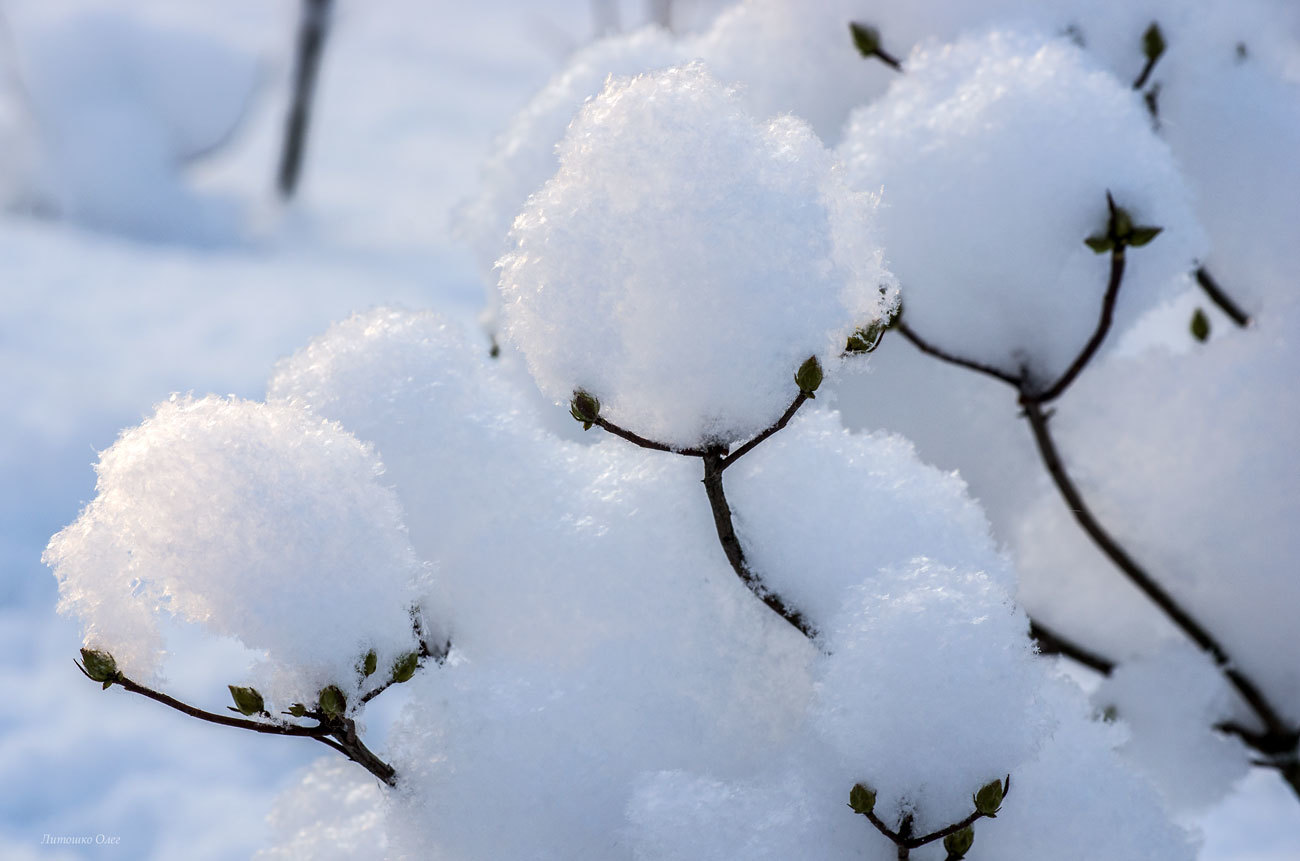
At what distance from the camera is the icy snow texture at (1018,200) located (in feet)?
2.20

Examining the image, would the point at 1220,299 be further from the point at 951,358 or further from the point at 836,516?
the point at 836,516

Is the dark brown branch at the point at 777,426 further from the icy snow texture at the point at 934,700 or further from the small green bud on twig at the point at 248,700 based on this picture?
the small green bud on twig at the point at 248,700

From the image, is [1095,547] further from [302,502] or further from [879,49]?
[302,502]

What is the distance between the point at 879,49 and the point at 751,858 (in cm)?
67

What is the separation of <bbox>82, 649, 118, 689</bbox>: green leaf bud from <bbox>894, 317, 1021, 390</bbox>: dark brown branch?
0.51m

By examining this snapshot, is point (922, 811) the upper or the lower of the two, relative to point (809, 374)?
lower

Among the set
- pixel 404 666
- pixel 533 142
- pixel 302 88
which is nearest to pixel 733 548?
pixel 404 666

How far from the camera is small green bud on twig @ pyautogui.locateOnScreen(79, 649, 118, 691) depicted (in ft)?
1.44

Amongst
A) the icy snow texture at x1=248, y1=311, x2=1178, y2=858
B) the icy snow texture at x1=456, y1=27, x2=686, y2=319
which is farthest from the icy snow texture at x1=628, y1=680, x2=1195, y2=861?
the icy snow texture at x1=456, y1=27, x2=686, y2=319

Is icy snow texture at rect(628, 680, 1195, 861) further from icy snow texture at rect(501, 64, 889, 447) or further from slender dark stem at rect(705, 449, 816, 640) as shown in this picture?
icy snow texture at rect(501, 64, 889, 447)

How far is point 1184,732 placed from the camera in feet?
2.77

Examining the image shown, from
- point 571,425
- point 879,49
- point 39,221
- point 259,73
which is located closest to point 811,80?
point 879,49

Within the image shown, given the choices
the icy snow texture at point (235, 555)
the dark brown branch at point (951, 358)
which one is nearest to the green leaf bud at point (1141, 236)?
the dark brown branch at point (951, 358)

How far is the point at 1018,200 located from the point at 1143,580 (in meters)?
0.36
